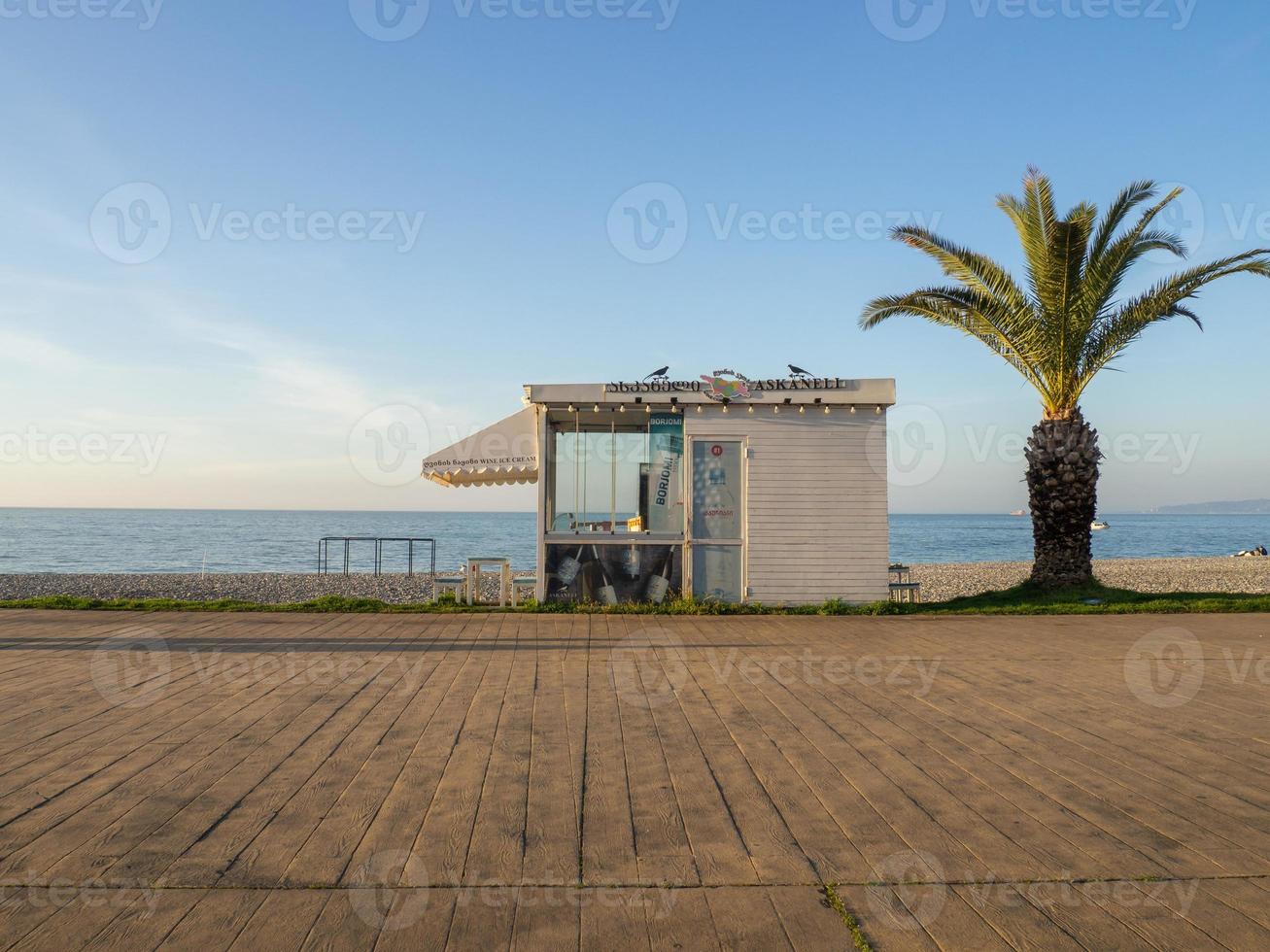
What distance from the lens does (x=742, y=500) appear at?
1149 cm

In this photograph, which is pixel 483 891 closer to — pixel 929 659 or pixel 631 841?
pixel 631 841

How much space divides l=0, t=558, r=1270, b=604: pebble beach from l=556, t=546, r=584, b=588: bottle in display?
5.27 metres

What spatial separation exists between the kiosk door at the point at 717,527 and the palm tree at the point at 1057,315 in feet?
13.3

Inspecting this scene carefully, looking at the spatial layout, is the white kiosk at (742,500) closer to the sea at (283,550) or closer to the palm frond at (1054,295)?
the palm frond at (1054,295)

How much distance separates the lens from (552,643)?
333 inches

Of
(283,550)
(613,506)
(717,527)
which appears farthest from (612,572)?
(283,550)

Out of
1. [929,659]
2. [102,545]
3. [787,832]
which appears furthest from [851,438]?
[102,545]

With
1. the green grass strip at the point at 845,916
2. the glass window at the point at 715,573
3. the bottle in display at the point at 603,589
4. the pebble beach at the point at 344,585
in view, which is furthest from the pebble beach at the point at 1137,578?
the green grass strip at the point at 845,916

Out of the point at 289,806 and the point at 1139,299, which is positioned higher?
the point at 1139,299

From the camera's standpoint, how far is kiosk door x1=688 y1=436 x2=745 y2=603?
452 inches

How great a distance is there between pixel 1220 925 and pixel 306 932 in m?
2.77

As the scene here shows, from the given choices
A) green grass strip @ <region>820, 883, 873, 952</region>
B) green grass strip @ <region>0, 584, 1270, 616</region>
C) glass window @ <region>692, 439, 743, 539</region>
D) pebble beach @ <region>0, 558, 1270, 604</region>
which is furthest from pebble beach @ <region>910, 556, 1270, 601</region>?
green grass strip @ <region>820, 883, 873, 952</region>

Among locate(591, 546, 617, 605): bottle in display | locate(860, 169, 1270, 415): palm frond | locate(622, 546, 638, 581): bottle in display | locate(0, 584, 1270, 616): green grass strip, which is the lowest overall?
locate(0, 584, 1270, 616): green grass strip

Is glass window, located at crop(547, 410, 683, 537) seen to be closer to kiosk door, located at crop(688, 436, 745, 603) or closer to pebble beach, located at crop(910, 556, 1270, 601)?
kiosk door, located at crop(688, 436, 745, 603)
